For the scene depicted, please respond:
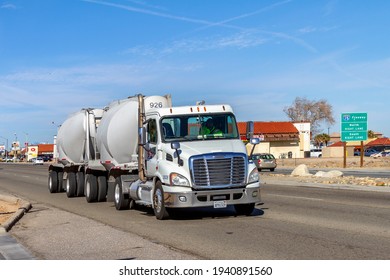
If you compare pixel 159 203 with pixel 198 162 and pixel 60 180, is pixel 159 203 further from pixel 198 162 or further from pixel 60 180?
pixel 60 180

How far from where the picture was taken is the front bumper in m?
14.8

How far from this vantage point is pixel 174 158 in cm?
1525

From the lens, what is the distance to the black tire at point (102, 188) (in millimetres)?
22531

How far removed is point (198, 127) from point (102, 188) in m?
7.65

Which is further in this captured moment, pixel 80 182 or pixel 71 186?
pixel 71 186

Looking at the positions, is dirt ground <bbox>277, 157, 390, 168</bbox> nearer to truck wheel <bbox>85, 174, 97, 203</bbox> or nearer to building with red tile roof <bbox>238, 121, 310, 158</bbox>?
building with red tile roof <bbox>238, 121, 310, 158</bbox>

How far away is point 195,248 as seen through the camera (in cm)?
1094

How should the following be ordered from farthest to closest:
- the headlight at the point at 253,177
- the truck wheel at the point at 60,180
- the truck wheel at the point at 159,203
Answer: the truck wheel at the point at 60,180
the truck wheel at the point at 159,203
the headlight at the point at 253,177

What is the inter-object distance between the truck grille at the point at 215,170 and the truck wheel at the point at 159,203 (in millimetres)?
1177

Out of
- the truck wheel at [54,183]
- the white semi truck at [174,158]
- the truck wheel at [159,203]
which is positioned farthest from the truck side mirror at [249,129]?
the truck wheel at [54,183]

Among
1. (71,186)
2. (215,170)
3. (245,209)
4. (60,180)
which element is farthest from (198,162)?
(60,180)

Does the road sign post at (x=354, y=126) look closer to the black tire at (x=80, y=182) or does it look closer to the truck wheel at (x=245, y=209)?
the black tire at (x=80, y=182)

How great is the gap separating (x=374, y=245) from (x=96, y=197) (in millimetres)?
13822

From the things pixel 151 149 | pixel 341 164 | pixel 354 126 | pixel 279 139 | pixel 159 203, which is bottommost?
pixel 341 164
